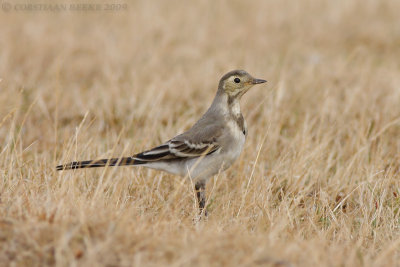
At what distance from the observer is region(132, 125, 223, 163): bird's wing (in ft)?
18.2

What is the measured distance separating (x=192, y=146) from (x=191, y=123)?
220 cm

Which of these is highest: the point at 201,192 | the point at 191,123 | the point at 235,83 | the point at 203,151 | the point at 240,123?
the point at 235,83

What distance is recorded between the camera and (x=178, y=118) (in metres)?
8.00

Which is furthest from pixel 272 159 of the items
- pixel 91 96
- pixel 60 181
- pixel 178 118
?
pixel 91 96

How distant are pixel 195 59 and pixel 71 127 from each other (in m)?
3.64

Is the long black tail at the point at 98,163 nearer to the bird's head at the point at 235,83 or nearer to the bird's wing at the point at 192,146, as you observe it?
the bird's wing at the point at 192,146

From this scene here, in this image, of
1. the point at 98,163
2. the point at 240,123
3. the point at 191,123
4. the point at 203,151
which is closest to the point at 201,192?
the point at 203,151

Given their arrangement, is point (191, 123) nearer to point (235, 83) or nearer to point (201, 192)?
point (235, 83)

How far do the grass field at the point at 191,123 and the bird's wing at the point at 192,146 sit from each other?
337mm

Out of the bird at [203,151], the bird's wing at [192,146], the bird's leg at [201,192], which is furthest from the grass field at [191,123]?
the bird's wing at [192,146]

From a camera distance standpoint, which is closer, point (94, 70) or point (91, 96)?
point (91, 96)

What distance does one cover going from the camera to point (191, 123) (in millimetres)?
7820

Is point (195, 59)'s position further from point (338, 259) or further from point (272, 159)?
point (338, 259)

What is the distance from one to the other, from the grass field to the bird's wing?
0.34 m
